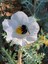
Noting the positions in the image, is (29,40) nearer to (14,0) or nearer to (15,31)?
(15,31)

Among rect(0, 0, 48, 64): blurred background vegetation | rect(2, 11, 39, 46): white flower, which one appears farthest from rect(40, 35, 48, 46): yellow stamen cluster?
rect(2, 11, 39, 46): white flower

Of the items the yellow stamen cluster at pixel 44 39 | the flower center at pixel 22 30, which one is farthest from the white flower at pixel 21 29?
the yellow stamen cluster at pixel 44 39

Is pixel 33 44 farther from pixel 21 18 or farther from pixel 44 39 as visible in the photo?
pixel 21 18

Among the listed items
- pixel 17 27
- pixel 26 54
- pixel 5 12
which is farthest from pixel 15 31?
pixel 5 12

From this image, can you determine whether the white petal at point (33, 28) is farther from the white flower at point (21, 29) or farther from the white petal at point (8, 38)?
the white petal at point (8, 38)

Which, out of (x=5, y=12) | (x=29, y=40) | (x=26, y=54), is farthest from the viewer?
(x=5, y=12)

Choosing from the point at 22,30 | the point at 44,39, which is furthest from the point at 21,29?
the point at 44,39

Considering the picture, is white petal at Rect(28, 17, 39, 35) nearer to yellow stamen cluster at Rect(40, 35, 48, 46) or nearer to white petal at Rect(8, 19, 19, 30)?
white petal at Rect(8, 19, 19, 30)

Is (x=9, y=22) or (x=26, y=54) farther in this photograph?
(x=26, y=54)

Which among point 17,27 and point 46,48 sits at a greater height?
point 17,27
